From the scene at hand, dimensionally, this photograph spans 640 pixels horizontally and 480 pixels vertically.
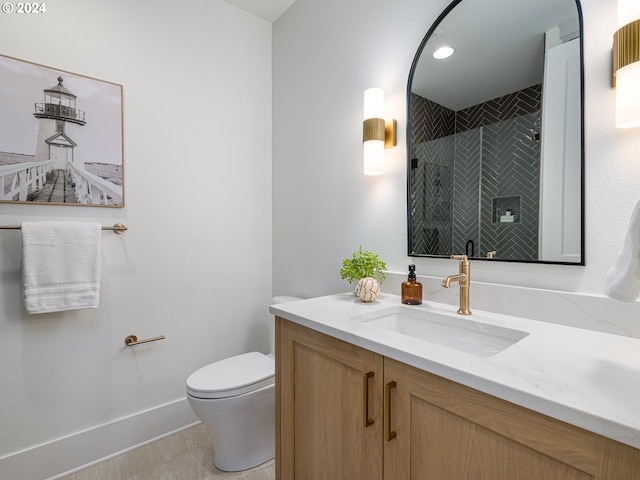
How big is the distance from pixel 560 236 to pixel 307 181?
134cm

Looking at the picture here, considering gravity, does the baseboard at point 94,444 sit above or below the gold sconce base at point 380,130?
below

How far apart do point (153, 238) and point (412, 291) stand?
1461mm

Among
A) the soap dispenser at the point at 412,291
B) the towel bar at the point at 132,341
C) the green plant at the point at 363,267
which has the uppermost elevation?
the green plant at the point at 363,267

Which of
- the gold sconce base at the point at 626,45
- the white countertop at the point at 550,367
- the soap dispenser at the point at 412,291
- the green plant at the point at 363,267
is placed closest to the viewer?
the white countertop at the point at 550,367

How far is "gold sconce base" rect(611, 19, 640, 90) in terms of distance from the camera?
790 millimetres

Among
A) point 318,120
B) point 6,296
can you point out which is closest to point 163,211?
point 6,296

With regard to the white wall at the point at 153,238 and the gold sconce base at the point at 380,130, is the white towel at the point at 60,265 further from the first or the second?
the gold sconce base at the point at 380,130

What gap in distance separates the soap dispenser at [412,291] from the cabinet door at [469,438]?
48cm

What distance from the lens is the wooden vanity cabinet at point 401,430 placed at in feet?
1.78

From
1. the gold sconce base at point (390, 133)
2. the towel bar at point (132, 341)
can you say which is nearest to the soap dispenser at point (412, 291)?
the gold sconce base at point (390, 133)

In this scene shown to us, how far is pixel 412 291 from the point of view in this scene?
126cm

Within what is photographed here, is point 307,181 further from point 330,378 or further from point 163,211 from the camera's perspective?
point 330,378

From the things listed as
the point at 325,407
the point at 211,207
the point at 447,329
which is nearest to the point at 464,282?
the point at 447,329

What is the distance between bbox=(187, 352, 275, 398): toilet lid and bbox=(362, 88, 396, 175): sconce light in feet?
3.73
